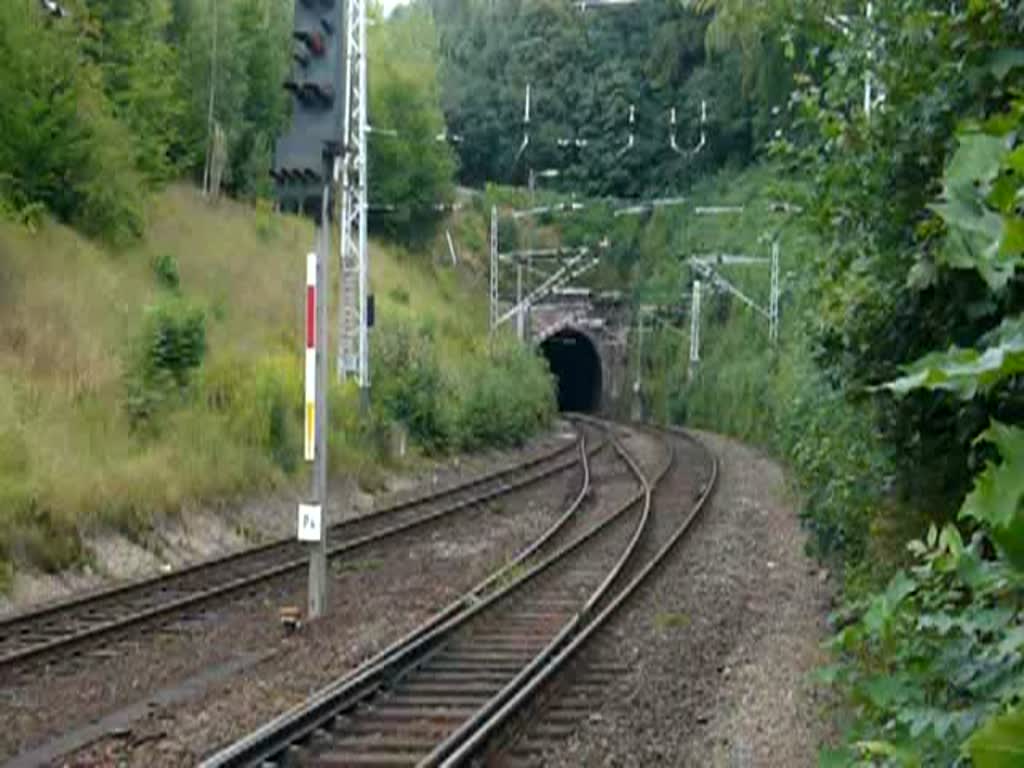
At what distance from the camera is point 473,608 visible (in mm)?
11898

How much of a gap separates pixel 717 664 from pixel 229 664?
369 cm

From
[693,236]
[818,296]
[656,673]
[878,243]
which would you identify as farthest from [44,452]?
[693,236]

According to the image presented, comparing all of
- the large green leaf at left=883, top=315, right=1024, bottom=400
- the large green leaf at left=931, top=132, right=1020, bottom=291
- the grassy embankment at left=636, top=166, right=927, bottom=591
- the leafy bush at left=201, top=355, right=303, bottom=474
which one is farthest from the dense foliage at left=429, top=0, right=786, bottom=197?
the large green leaf at left=883, top=315, right=1024, bottom=400

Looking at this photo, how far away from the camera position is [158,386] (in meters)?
19.1

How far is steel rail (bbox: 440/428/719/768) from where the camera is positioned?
24.6 ft

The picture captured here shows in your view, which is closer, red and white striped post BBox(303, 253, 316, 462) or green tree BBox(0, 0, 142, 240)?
red and white striped post BBox(303, 253, 316, 462)

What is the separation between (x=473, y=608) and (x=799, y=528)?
8.77m

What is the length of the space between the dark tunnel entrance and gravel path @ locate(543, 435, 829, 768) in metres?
47.8

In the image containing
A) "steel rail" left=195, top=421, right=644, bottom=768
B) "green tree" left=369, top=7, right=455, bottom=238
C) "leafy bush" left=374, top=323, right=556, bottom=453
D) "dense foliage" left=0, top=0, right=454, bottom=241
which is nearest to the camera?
"steel rail" left=195, top=421, right=644, bottom=768

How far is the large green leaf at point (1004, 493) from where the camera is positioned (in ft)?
6.77

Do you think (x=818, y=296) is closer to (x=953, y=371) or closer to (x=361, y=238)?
(x=953, y=371)

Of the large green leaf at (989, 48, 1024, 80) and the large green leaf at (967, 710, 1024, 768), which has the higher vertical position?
the large green leaf at (989, 48, 1024, 80)

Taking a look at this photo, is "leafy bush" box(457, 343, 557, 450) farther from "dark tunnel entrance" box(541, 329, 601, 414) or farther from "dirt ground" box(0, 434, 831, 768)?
"dark tunnel entrance" box(541, 329, 601, 414)

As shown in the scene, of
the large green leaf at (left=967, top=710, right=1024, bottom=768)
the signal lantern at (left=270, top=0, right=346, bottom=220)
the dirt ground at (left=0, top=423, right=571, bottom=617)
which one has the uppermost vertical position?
the signal lantern at (left=270, top=0, right=346, bottom=220)
